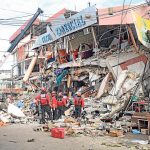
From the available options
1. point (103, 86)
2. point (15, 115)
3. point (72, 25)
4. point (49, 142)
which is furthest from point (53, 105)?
point (72, 25)

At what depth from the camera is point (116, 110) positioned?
2038cm

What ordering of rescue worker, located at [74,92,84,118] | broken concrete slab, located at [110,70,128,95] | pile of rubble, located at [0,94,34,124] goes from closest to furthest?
1. rescue worker, located at [74,92,84,118]
2. pile of rubble, located at [0,94,34,124]
3. broken concrete slab, located at [110,70,128,95]

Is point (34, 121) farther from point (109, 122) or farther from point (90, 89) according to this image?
point (90, 89)

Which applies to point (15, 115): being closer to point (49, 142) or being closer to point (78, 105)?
point (78, 105)

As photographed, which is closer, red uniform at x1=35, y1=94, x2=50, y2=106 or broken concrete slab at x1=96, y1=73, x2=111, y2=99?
red uniform at x1=35, y1=94, x2=50, y2=106

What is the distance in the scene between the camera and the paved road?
13047mm

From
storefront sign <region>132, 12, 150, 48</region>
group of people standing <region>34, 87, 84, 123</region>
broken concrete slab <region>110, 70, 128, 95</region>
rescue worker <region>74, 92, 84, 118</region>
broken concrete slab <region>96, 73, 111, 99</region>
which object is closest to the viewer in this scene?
group of people standing <region>34, 87, 84, 123</region>

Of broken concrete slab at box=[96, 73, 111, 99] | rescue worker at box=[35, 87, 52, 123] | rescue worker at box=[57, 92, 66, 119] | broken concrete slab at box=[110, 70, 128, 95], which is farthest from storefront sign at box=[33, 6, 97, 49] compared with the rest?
rescue worker at box=[35, 87, 52, 123]

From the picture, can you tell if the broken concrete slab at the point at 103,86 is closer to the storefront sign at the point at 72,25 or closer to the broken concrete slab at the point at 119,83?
the broken concrete slab at the point at 119,83

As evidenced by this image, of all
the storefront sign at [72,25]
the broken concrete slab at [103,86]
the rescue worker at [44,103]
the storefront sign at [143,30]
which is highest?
the storefront sign at [72,25]

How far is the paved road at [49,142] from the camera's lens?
13047 mm

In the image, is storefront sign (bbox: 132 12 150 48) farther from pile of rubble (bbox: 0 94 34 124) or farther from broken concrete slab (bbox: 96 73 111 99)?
pile of rubble (bbox: 0 94 34 124)

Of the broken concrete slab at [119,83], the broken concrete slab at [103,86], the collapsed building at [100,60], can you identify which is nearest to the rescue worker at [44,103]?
the collapsed building at [100,60]

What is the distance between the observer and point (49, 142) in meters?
14.2
